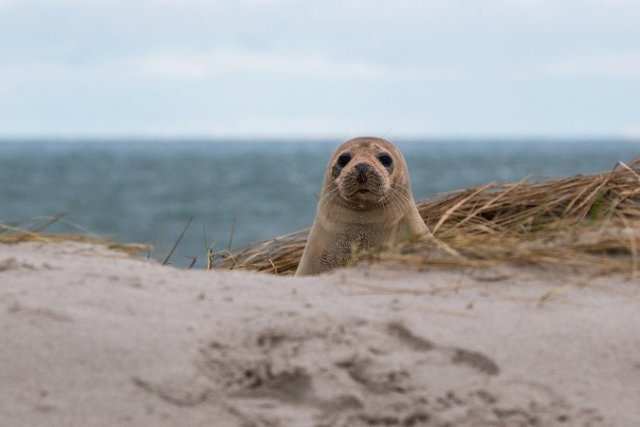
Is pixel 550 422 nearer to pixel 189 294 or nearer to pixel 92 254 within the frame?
pixel 189 294

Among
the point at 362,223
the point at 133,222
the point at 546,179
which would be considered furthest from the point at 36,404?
the point at 133,222

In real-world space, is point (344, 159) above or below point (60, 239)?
above

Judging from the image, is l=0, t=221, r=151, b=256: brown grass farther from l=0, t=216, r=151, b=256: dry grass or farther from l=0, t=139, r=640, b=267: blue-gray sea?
l=0, t=139, r=640, b=267: blue-gray sea

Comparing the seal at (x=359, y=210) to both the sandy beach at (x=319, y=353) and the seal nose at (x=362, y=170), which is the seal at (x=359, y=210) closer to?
the seal nose at (x=362, y=170)

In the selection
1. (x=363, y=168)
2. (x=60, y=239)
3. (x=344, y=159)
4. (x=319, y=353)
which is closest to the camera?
(x=319, y=353)

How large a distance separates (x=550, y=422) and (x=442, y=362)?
33 centimetres

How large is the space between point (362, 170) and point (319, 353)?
2.91m

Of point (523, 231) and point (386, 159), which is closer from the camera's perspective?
point (523, 231)

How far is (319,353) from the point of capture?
10.3ft

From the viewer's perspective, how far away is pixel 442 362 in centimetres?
310

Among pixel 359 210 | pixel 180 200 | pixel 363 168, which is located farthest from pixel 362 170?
pixel 180 200

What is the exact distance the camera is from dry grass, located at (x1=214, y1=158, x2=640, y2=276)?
372 cm

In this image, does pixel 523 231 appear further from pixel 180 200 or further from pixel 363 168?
pixel 180 200

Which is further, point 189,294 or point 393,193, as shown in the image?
point 393,193
